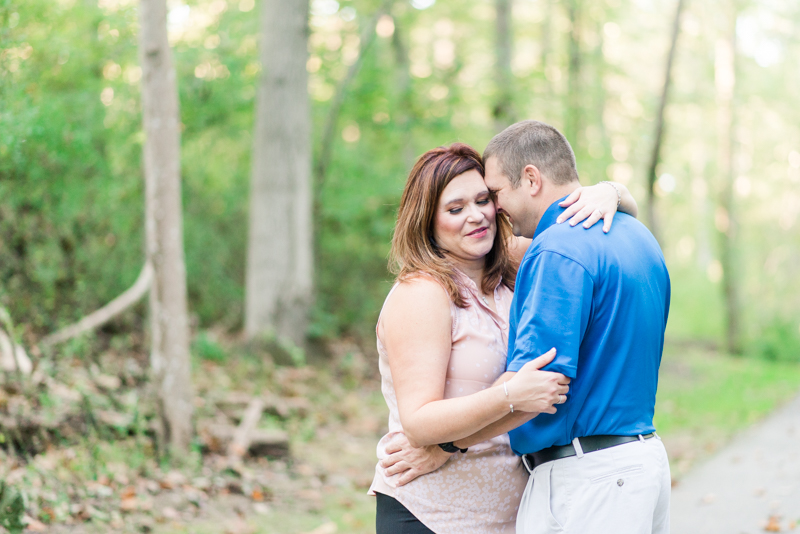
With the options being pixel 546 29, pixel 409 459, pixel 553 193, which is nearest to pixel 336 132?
pixel 546 29

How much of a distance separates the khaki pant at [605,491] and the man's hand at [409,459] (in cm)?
38

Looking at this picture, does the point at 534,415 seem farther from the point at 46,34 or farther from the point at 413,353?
the point at 46,34

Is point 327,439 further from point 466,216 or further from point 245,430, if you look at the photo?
point 466,216

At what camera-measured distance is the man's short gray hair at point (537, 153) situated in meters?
2.44

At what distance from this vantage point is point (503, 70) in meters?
12.8

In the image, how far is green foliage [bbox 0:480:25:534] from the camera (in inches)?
155

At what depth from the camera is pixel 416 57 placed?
67.9ft

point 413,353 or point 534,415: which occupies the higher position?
point 413,353

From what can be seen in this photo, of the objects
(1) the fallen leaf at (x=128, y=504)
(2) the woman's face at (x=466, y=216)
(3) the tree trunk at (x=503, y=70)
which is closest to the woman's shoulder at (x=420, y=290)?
(2) the woman's face at (x=466, y=216)

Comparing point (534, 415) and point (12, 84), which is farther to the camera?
point (12, 84)

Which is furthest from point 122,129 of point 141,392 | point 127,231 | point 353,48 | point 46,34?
point 353,48

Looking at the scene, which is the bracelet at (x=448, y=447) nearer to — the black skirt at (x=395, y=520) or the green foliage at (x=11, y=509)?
the black skirt at (x=395, y=520)

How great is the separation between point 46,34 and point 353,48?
25.6 feet

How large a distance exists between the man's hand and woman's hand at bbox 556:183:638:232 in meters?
0.91
